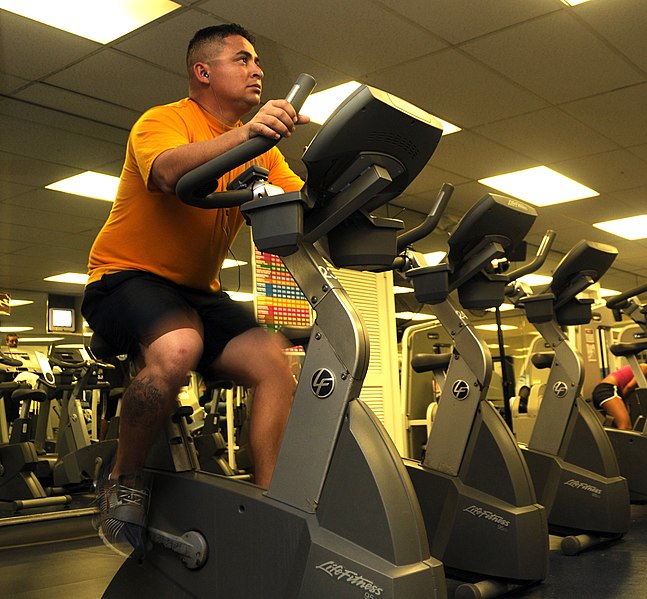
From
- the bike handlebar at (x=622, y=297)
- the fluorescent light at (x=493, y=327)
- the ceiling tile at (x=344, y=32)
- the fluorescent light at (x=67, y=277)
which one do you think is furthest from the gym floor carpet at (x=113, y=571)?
the fluorescent light at (x=493, y=327)

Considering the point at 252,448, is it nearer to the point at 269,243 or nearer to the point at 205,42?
the point at 269,243

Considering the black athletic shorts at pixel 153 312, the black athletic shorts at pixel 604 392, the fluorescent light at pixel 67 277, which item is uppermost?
the fluorescent light at pixel 67 277

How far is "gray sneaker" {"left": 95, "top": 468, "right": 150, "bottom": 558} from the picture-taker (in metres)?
Result: 1.68

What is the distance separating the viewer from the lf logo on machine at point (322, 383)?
1473mm

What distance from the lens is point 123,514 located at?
5.49 ft

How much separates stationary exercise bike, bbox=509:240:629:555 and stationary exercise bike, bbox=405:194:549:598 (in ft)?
1.92

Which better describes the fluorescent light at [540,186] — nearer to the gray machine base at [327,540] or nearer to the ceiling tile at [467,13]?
the ceiling tile at [467,13]

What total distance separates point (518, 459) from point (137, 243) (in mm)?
1314

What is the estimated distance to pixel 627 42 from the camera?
4.07 m

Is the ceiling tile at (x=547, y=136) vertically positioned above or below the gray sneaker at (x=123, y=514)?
above

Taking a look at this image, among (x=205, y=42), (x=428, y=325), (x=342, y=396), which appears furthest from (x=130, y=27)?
(x=428, y=325)

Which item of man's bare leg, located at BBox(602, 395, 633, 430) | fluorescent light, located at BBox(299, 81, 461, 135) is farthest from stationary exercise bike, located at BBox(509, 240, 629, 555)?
fluorescent light, located at BBox(299, 81, 461, 135)

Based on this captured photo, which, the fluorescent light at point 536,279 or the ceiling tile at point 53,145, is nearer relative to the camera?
the ceiling tile at point 53,145

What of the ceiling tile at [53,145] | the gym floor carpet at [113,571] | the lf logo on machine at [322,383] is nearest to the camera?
the lf logo on machine at [322,383]
